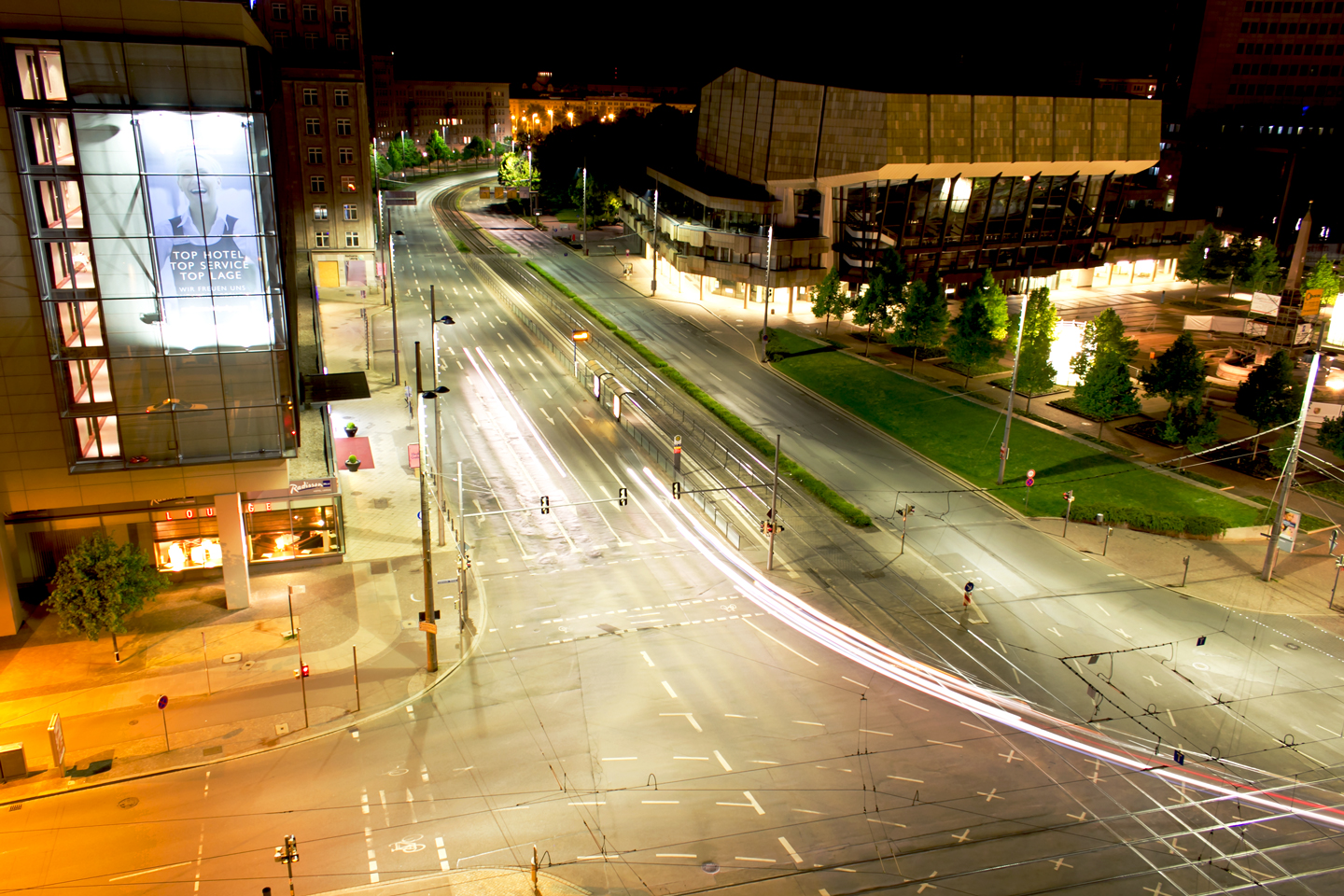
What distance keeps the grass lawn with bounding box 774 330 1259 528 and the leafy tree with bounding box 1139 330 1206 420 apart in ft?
25.2

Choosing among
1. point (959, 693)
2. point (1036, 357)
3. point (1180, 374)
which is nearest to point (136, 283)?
point (959, 693)

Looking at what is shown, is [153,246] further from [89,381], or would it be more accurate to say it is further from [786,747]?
[786,747]

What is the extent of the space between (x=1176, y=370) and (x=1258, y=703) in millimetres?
31687

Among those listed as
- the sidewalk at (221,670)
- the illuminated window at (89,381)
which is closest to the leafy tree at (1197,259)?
the sidewalk at (221,670)

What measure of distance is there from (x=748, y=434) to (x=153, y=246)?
35335 millimetres

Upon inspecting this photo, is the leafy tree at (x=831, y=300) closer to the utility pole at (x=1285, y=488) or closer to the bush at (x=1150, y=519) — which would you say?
the bush at (x=1150, y=519)

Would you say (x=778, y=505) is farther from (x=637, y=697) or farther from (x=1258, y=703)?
(x=1258, y=703)

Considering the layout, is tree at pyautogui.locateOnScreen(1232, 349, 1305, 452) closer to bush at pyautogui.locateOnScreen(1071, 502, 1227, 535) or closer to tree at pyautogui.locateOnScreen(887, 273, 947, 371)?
bush at pyautogui.locateOnScreen(1071, 502, 1227, 535)

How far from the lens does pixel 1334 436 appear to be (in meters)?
53.0

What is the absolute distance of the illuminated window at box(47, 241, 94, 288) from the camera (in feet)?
108

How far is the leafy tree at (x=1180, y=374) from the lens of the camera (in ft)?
194

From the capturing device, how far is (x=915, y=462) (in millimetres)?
55906

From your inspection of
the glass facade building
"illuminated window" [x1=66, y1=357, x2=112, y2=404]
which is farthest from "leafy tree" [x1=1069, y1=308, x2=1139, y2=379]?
"illuminated window" [x1=66, y1=357, x2=112, y2=404]

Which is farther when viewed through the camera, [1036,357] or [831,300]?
[831,300]
